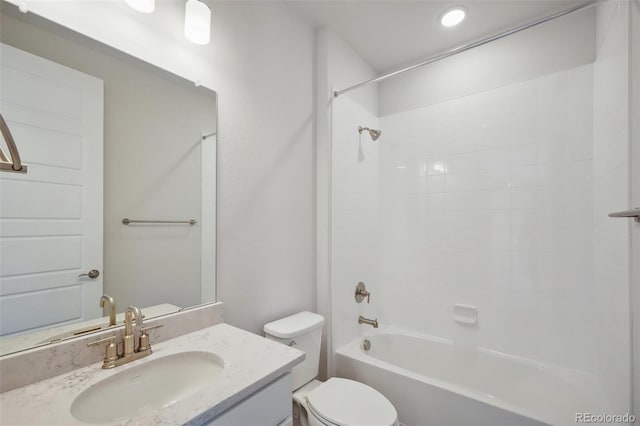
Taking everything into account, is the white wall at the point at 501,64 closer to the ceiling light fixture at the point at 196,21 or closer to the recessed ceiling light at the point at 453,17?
the recessed ceiling light at the point at 453,17

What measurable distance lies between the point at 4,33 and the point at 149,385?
3.89ft

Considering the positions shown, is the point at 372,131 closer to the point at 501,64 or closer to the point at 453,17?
the point at 453,17

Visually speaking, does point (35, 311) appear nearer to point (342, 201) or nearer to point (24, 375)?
point (24, 375)

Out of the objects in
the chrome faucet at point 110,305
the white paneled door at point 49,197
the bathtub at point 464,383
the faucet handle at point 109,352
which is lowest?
the bathtub at point 464,383

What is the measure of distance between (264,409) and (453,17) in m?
2.40

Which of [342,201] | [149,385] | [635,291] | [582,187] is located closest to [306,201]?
[342,201]

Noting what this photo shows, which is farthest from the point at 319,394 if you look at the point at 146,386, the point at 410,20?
the point at 410,20

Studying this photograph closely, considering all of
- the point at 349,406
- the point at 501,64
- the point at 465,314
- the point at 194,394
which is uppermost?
the point at 501,64

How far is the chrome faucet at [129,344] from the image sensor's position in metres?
0.90

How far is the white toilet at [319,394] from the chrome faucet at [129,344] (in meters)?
0.62

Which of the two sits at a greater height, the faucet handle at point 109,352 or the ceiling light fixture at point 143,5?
the ceiling light fixture at point 143,5

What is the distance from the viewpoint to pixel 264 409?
87cm

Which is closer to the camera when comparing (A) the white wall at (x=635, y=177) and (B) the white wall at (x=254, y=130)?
(A) the white wall at (x=635, y=177)

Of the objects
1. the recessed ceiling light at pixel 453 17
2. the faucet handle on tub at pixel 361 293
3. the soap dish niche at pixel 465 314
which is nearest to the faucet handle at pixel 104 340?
the faucet handle on tub at pixel 361 293
